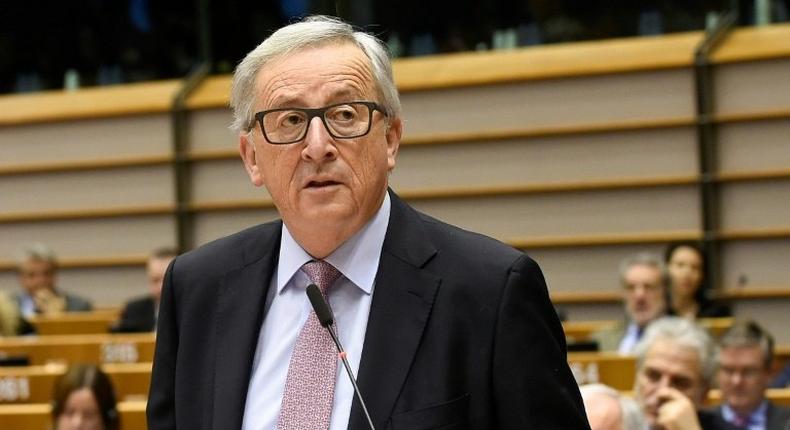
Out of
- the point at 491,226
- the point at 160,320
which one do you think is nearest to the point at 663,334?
the point at 160,320

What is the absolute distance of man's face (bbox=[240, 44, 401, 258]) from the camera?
175cm

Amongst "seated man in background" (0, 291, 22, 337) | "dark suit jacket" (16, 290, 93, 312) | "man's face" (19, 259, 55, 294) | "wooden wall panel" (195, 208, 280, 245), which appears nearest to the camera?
"seated man in background" (0, 291, 22, 337)

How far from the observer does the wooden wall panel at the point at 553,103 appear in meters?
8.31

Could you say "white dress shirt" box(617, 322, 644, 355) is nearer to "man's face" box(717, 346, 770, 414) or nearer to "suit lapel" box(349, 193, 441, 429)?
"man's face" box(717, 346, 770, 414)

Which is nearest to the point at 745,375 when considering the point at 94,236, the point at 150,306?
the point at 150,306

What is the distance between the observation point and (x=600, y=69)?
8438mm

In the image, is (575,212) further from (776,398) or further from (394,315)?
(394,315)

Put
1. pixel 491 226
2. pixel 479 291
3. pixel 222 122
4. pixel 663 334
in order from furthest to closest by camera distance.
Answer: pixel 222 122
pixel 491 226
pixel 663 334
pixel 479 291

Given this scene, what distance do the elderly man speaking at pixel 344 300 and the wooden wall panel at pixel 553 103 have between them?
21.9ft

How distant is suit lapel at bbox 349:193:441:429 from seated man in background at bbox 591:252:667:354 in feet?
15.6

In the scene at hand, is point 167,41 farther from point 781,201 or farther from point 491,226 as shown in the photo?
point 781,201

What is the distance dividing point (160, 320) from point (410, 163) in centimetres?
725

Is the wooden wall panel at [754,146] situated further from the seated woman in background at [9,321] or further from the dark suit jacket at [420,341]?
the dark suit jacket at [420,341]

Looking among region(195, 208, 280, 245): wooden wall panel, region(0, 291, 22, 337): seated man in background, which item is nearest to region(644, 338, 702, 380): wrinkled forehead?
region(0, 291, 22, 337): seated man in background
